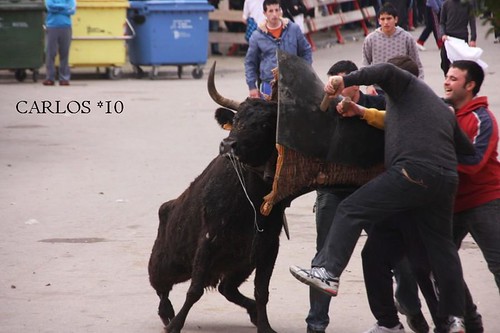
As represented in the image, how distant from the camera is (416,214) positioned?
258 inches

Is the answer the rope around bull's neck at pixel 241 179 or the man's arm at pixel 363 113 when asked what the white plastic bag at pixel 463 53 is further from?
the rope around bull's neck at pixel 241 179

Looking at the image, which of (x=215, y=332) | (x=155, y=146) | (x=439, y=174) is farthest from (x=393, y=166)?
(x=155, y=146)

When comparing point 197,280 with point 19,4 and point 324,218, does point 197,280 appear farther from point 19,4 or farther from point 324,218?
point 19,4

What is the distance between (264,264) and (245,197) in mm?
468

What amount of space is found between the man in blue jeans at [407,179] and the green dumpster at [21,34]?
16.2 meters

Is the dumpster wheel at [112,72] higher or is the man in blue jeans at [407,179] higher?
the man in blue jeans at [407,179]

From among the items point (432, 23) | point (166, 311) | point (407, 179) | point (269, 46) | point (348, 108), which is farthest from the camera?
point (432, 23)

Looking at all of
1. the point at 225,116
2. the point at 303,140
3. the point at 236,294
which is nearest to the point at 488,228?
the point at 303,140

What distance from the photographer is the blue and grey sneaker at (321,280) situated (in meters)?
6.39

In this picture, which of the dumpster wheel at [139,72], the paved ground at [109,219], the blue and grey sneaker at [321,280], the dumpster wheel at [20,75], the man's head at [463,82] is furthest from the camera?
the dumpster wheel at [139,72]

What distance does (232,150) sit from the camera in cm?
686

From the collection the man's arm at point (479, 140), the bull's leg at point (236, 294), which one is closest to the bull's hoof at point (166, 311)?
the bull's leg at point (236, 294)

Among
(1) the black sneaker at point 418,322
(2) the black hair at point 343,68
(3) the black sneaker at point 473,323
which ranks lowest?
(1) the black sneaker at point 418,322

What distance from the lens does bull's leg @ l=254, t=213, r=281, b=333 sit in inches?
286
